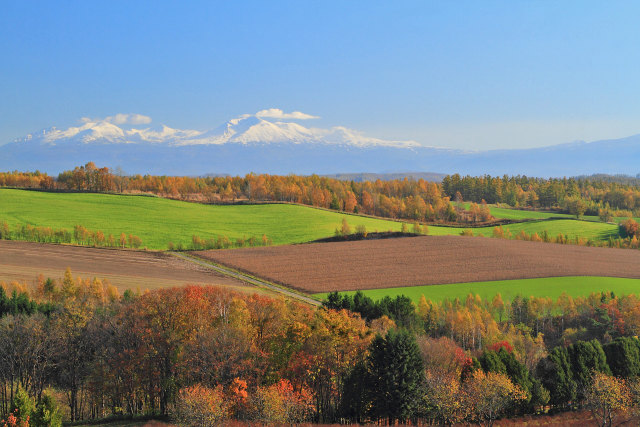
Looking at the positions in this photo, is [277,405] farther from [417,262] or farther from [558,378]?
[417,262]

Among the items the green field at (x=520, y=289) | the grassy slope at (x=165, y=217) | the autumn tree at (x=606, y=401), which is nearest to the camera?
the autumn tree at (x=606, y=401)

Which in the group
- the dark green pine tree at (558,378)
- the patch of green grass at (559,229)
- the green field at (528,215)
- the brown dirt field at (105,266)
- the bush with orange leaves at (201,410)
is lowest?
the dark green pine tree at (558,378)

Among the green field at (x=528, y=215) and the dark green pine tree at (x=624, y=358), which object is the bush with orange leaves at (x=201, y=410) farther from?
the green field at (x=528, y=215)

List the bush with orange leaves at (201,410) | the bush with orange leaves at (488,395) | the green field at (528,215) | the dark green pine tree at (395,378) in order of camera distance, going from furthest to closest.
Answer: the green field at (528,215)
the dark green pine tree at (395,378)
the bush with orange leaves at (488,395)
the bush with orange leaves at (201,410)

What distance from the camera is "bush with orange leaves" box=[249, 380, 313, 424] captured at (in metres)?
42.0

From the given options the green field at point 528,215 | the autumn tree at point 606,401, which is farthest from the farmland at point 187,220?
the autumn tree at point 606,401

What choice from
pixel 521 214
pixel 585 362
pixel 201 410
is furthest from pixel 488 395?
pixel 521 214

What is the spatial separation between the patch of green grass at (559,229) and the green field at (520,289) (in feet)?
155

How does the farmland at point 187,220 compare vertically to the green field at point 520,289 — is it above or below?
above

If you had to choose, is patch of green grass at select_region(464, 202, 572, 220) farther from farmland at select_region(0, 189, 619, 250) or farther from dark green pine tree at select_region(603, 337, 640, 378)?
dark green pine tree at select_region(603, 337, 640, 378)

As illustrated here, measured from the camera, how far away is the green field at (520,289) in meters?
92.5

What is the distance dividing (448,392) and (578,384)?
18350 millimetres

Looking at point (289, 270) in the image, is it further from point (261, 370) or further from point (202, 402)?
point (202, 402)

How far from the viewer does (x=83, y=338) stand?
56.9m
